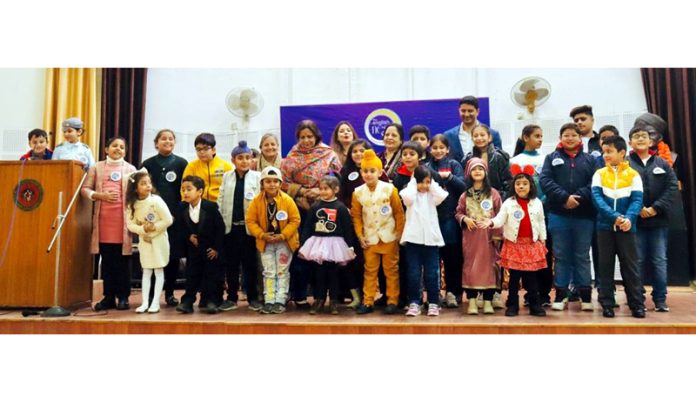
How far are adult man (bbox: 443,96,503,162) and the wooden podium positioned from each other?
265 cm

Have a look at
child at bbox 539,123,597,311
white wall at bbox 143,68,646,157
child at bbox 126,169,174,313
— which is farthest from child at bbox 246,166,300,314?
white wall at bbox 143,68,646,157

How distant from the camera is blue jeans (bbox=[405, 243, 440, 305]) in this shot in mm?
3389

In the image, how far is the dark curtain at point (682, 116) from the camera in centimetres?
579

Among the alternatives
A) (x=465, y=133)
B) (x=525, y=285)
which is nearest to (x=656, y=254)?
(x=525, y=285)

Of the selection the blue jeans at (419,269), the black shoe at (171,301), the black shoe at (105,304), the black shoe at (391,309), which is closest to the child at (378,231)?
the black shoe at (391,309)

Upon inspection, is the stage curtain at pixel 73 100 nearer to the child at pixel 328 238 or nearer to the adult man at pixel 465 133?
the child at pixel 328 238

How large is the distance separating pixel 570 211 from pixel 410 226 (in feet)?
3.57

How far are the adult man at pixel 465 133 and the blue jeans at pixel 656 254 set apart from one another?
114 centimetres

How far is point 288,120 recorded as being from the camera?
6.48 m

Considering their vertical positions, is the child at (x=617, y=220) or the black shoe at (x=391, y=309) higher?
the child at (x=617, y=220)

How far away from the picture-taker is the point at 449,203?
3.60m

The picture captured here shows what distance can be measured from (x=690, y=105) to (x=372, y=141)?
351 centimetres

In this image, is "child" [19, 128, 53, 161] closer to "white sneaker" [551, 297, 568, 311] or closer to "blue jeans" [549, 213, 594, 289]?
"blue jeans" [549, 213, 594, 289]

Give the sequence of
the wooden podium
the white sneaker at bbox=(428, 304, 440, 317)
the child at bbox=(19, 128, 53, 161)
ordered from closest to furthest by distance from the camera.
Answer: the white sneaker at bbox=(428, 304, 440, 317) → the wooden podium → the child at bbox=(19, 128, 53, 161)
